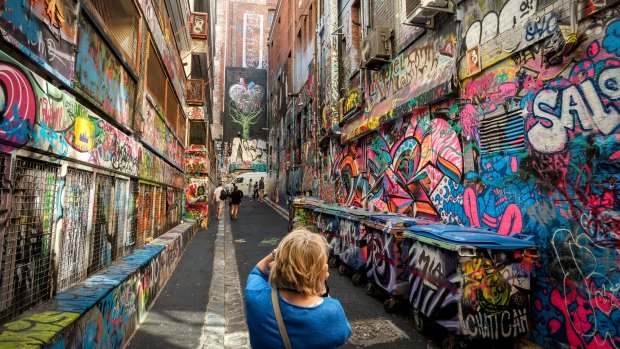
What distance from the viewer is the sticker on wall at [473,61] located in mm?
5895

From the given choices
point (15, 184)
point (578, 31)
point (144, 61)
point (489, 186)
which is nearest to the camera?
point (15, 184)

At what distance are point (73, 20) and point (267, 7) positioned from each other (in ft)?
186

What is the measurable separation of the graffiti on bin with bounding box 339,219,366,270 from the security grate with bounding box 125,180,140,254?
12.9 ft

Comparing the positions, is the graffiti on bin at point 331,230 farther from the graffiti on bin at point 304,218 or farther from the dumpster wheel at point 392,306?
the dumpster wheel at point 392,306

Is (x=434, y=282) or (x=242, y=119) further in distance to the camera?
(x=242, y=119)

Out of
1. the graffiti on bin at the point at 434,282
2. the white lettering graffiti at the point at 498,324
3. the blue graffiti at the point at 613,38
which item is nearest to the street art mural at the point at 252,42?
the graffiti on bin at the point at 434,282

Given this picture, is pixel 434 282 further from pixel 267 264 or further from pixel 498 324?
pixel 267 264

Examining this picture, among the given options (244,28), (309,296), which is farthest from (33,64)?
(244,28)

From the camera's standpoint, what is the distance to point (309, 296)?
1677 mm

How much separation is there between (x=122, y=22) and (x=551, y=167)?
644 cm

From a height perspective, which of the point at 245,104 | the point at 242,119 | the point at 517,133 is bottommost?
the point at 517,133

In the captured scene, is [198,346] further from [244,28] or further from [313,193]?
[244,28]

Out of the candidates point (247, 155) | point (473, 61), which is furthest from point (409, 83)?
point (247, 155)

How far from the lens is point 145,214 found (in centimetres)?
712
